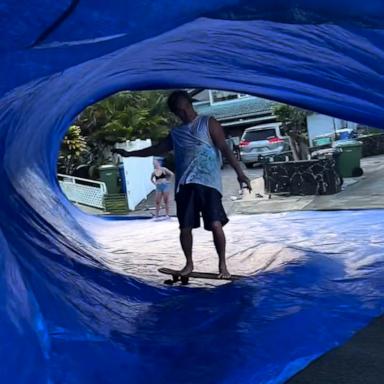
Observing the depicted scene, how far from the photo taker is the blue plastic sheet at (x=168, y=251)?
2576 mm

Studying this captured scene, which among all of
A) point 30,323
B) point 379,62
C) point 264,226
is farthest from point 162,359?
point 264,226

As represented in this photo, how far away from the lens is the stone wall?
14.3m

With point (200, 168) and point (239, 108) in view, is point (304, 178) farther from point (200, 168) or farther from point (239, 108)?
point (239, 108)

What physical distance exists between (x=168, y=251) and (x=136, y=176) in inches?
485

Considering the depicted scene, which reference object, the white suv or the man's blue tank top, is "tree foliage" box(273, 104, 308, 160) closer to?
the white suv

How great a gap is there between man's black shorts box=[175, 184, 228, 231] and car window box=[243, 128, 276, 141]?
66.9ft

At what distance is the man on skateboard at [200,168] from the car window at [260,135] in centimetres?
2036

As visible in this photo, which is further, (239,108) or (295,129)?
(239,108)

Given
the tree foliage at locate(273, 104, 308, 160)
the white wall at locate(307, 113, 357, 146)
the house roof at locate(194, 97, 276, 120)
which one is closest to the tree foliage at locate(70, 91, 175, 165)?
the tree foliage at locate(273, 104, 308, 160)

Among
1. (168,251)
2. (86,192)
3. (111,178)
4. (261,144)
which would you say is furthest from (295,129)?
(168,251)

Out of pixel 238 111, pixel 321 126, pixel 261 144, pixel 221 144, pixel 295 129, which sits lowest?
pixel 261 144

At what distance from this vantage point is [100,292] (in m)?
4.91

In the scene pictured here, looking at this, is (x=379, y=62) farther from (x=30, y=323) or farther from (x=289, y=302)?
(x=30, y=323)

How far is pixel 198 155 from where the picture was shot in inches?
206
